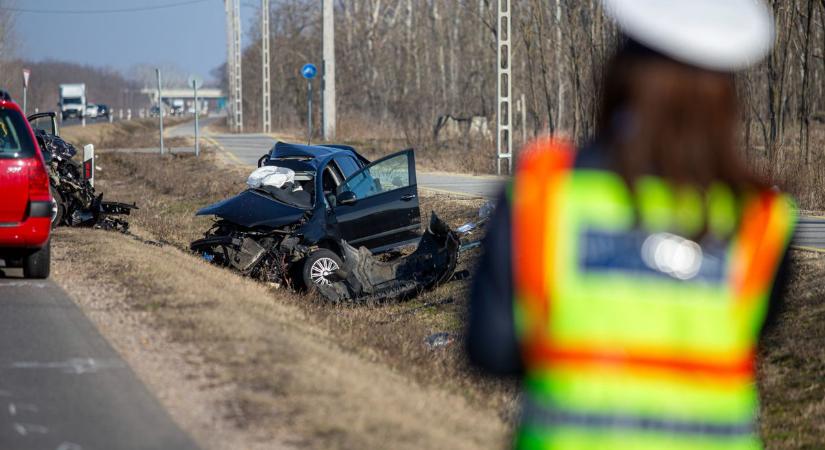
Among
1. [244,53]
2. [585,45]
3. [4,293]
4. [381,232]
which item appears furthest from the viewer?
[244,53]

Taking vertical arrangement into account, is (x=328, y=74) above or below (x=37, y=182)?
above

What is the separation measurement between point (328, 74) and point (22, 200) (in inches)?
1340

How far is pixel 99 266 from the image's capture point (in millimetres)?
12398

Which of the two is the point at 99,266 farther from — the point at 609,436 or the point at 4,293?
the point at 609,436

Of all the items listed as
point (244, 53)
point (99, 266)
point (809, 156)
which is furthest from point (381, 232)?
point (244, 53)

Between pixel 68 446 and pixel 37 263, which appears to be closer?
pixel 68 446

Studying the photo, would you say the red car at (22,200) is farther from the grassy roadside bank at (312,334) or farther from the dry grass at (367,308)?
the dry grass at (367,308)

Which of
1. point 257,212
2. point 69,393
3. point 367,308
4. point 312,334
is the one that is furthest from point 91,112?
point 69,393

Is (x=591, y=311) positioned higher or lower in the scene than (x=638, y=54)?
lower

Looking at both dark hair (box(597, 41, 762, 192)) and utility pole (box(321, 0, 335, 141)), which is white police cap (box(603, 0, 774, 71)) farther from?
utility pole (box(321, 0, 335, 141))

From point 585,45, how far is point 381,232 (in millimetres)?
17319

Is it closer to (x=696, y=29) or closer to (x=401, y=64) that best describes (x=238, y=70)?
(x=401, y=64)

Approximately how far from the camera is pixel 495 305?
2.43m

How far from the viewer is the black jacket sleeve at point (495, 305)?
2391mm
